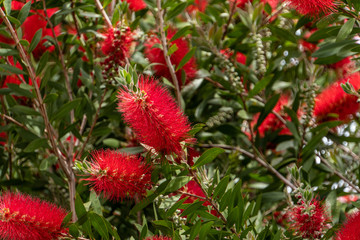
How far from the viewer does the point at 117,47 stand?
1533 millimetres

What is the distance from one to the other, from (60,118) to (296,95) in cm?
82

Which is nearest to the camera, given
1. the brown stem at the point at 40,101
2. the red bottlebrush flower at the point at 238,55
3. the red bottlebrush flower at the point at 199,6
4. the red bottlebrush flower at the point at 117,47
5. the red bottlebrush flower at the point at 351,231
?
the red bottlebrush flower at the point at 351,231

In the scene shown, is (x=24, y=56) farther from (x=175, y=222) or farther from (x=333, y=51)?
(x=333, y=51)

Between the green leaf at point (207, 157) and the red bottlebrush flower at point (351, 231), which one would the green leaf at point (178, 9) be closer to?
the green leaf at point (207, 157)

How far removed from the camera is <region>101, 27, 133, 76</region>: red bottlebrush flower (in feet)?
5.02

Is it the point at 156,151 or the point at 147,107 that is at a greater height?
the point at 147,107

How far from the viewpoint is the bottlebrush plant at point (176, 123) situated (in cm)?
122

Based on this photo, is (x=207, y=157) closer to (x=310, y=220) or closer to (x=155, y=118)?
(x=155, y=118)

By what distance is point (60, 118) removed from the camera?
1587 mm

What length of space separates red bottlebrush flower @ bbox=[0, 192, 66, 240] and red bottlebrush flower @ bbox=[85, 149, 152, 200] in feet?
0.50

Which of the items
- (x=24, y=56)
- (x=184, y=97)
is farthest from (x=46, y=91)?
(x=184, y=97)

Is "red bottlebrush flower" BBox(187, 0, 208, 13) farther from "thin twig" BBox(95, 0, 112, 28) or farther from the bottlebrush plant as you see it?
"thin twig" BBox(95, 0, 112, 28)

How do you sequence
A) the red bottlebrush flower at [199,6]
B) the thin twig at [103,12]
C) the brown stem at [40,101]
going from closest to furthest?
the brown stem at [40,101], the thin twig at [103,12], the red bottlebrush flower at [199,6]

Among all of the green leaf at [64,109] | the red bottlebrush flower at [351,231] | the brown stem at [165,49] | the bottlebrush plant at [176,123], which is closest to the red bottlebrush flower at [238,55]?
the bottlebrush plant at [176,123]
